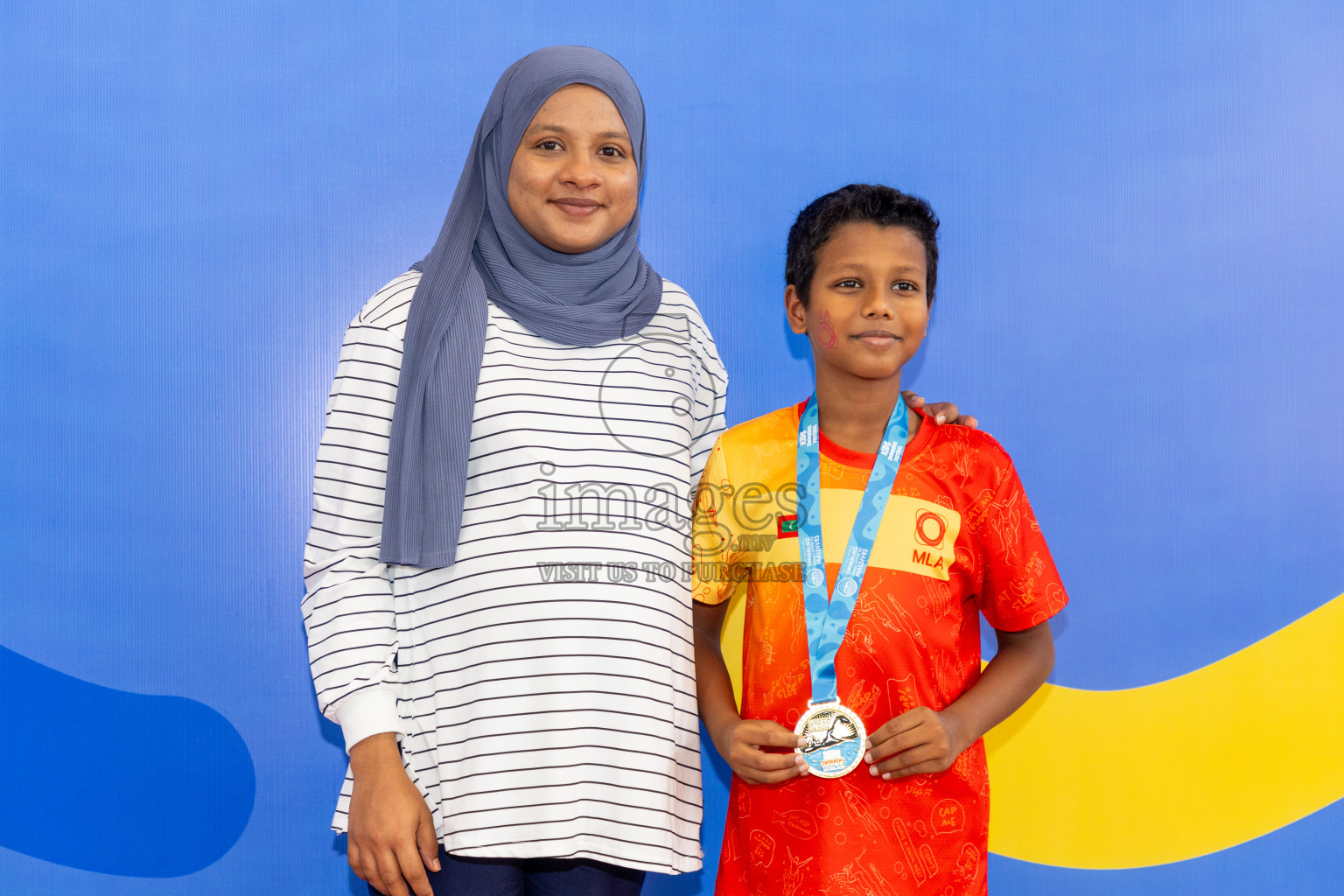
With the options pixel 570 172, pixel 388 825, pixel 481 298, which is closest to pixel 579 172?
pixel 570 172

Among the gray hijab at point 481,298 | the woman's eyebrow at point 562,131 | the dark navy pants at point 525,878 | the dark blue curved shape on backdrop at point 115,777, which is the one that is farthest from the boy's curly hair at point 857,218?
the dark blue curved shape on backdrop at point 115,777

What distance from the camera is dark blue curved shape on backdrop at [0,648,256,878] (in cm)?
169

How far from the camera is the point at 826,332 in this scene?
1370 millimetres

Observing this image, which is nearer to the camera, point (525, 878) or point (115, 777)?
point (525, 878)

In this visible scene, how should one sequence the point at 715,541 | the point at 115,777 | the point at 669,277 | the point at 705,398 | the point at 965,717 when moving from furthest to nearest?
the point at 669,277, the point at 115,777, the point at 705,398, the point at 715,541, the point at 965,717

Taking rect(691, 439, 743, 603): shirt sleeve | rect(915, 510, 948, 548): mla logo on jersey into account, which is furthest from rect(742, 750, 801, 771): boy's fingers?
rect(915, 510, 948, 548): mla logo on jersey

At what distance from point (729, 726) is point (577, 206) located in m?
0.75

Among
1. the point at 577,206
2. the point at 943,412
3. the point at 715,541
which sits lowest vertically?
the point at 715,541

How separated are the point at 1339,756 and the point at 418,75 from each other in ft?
7.32

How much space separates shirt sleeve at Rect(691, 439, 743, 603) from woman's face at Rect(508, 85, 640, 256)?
1.28 feet

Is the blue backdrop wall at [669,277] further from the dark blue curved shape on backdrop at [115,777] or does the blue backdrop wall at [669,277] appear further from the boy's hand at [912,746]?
the boy's hand at [912,746]

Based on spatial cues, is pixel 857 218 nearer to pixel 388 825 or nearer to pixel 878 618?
pixel 878 618

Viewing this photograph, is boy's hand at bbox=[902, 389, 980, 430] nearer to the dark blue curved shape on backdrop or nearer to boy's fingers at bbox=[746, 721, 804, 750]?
boy's fingers at bbox=[746, 721, 804, 750]

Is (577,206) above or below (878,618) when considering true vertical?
above
